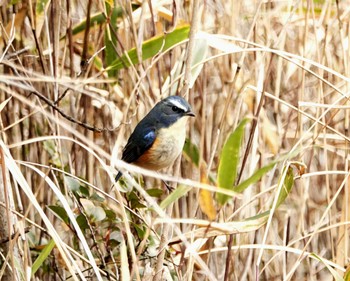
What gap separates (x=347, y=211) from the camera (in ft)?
6.84

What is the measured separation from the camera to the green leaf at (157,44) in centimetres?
209

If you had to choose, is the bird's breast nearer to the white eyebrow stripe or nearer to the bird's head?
the bird's head

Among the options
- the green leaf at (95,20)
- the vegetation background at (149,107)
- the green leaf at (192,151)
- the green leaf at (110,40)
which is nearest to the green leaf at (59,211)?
the vegetation background at (149,107)

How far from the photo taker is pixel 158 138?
8.38ft

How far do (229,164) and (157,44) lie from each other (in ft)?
2.46

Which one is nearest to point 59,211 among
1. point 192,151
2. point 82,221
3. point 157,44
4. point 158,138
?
point 82,221

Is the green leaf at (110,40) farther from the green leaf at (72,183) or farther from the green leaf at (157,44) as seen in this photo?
the green leaf at (72,183)

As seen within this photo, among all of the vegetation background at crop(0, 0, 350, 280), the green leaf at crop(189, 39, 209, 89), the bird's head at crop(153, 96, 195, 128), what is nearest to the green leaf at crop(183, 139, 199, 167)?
the vegetation background at crop(0, 0, 350, 280)

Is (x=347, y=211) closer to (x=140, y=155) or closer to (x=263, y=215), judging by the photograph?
(x=263, y=215)

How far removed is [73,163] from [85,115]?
0.55 ft

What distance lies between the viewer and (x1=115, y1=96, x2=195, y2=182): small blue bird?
7.67 feet

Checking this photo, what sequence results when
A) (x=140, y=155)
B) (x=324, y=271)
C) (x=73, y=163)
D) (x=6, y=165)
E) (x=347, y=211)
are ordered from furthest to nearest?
(x=324, y=271)
(x=140, y=155)
(x=73, y=163)
(x=347, y=211)
(x=6, y=165)

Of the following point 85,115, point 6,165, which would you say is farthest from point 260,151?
point 6,165

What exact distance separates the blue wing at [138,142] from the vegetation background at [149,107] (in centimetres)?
6
